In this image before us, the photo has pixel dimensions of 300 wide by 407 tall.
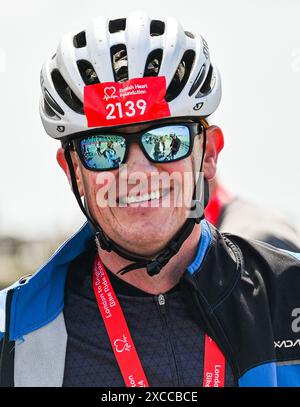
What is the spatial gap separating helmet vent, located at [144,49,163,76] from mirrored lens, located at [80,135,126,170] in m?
0.38

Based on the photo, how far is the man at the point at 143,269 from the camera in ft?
11.1

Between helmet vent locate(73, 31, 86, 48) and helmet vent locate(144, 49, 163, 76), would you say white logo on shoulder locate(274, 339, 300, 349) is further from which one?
helmet vent locate(73, 31, 86, 48)

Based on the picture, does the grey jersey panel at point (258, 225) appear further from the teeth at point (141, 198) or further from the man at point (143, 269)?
the teeth at point (141, 198)

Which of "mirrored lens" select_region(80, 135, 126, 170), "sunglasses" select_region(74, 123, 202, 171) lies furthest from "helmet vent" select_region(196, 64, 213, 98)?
"mirrored lens" select_region(80, 135, 126, 170)

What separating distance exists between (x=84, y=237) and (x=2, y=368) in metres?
0.75

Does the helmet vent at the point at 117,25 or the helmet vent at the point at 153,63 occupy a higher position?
the helmet vent at the point at 117,25

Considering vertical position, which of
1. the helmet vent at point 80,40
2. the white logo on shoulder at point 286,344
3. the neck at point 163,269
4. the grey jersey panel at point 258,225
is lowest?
the grey jersey panel at point 258,225

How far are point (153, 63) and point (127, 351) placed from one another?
137 cm

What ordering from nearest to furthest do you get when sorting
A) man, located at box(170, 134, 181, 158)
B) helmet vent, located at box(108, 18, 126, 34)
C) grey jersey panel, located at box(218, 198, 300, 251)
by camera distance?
man, located at box(170, 134, 181, 158), helmet vent, located at box(108, 18, 126, 34), grey jersey panel, located at box(218, 198, 300, 251)

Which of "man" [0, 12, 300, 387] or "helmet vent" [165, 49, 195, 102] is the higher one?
"helmet vent" [165, 49, 195, 102]

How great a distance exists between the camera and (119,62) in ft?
12.4

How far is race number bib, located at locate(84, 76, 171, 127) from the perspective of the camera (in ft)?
11.6

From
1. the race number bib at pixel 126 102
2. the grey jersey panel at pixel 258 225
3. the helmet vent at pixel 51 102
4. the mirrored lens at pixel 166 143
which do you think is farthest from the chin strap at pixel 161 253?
the grey jersey panel at pixel 258 225
